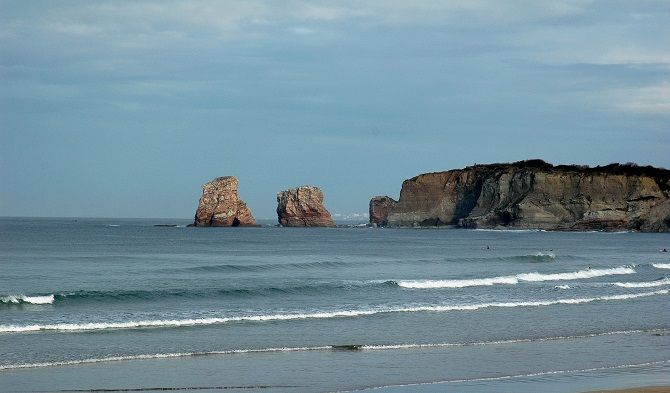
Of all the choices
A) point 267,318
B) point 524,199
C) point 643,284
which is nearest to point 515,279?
point 643,284

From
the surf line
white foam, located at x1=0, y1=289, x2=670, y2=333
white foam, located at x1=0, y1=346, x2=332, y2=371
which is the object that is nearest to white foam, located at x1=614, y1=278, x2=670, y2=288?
white foam, located at x1=0, y1=289, x2=670, y2=333

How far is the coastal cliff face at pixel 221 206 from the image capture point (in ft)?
430

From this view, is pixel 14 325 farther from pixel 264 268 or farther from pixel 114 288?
pixel 264 268

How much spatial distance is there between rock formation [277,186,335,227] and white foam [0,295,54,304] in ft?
379

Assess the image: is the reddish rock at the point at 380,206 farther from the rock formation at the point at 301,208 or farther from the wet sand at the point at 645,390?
the wet sand at the point at 645,390

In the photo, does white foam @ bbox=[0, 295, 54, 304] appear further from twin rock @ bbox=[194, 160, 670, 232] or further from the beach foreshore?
twin rock @ bbox=[194, 160, 670, 232]

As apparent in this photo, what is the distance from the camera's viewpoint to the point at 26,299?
1112 inches

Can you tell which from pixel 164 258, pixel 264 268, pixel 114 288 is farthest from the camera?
pixel 164 258

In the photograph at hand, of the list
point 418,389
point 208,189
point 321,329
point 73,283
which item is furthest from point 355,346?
point 208,189

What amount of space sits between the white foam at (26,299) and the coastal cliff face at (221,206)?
100534 mm

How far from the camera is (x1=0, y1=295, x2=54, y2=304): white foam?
1087 inches

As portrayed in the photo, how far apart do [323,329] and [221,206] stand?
371 ft

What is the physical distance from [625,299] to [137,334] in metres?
19.7

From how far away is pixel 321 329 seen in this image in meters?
23.5
